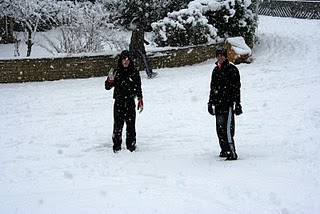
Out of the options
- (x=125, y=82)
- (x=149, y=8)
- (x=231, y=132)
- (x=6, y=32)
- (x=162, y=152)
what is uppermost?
(x=125, y=82)

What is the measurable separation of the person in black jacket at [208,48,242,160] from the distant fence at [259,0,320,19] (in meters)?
24.8

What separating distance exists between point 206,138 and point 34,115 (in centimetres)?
352

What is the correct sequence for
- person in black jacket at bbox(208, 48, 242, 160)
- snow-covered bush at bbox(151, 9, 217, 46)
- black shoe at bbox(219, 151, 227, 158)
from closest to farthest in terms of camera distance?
person in black jacket at bbox(208, 48, 242, 160) → black shoe at bbox(219, 151, 227, 158) → snow-covered bush at bbox(151, 9, 217, 46)

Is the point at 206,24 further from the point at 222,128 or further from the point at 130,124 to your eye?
the point at 222,128

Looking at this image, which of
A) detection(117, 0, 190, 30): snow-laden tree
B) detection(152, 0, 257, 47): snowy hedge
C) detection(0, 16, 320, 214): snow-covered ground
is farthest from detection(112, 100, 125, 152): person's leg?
detection(117, 0, 190, 30): snow-laden tree

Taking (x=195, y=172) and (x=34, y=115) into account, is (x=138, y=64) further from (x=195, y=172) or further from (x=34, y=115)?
(x=195, y=172)

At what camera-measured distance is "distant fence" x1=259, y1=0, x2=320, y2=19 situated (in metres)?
28.6

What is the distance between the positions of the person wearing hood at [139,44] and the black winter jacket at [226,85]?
595 centimetres

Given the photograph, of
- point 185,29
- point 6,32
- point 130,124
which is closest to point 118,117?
point 130,124

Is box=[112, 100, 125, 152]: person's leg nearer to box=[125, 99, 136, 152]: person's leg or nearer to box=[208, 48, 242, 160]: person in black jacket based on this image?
box=[125, 99, 136, 152]: person's leg

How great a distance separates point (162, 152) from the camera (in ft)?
21.1

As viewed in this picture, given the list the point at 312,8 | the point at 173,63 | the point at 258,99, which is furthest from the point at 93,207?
the point at 312,8

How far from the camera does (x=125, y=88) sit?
624 cm

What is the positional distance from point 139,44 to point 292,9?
2116cm
